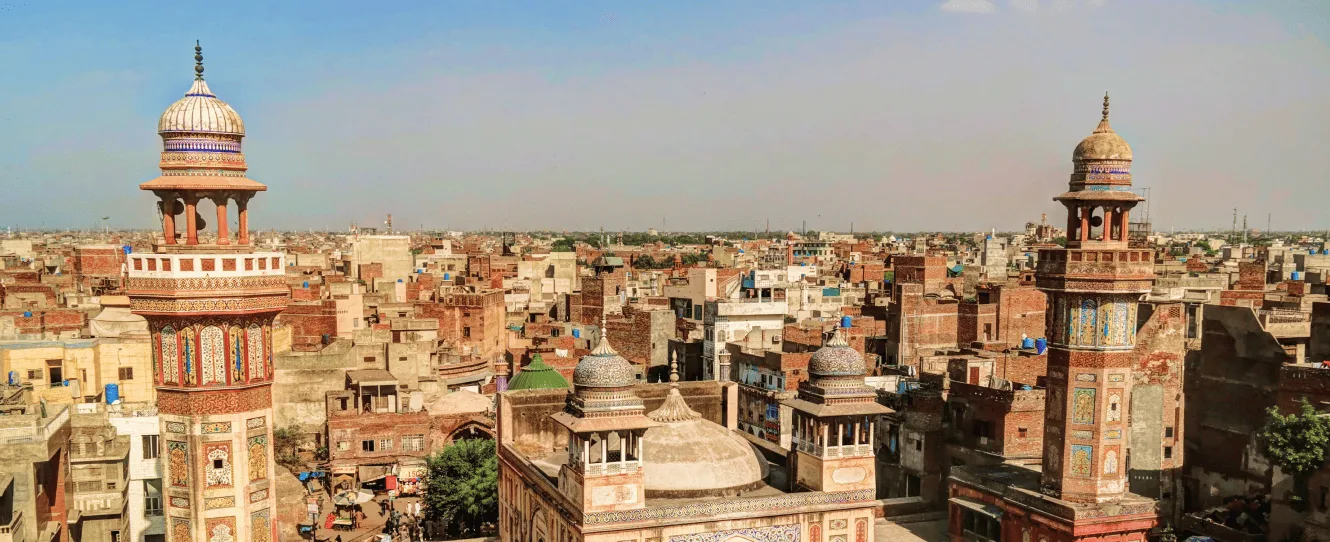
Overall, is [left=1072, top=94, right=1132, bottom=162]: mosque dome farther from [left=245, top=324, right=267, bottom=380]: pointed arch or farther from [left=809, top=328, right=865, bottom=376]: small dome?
[left=245, top=324, right=267, bottom=380]: pointed arch

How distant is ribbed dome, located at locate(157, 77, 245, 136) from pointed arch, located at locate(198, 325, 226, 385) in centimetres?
304

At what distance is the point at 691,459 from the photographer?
63.3ft

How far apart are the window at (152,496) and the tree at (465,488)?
24.0 ft

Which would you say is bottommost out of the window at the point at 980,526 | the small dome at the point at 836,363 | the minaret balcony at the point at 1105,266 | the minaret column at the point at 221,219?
the window at the point at 980,526

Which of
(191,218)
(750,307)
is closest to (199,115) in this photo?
(191,218)

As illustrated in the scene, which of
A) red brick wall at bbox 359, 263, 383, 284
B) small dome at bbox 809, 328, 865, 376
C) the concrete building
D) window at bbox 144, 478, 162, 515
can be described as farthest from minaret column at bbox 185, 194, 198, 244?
red brick wall at bbox 359, 263, 383, 284

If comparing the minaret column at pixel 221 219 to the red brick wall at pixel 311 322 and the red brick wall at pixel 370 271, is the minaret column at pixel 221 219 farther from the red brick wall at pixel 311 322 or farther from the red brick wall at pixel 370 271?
the red brick wall at pixel 370 271

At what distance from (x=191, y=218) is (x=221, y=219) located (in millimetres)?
433

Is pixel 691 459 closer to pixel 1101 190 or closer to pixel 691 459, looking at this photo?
pixel 691 459

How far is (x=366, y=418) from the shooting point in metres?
34.6

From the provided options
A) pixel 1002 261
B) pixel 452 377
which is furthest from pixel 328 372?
pixel 1002 261

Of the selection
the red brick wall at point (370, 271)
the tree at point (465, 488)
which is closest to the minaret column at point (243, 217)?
the tree at point (465, 488)

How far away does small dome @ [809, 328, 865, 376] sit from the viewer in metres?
19.8

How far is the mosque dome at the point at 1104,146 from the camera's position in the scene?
20703 mm
